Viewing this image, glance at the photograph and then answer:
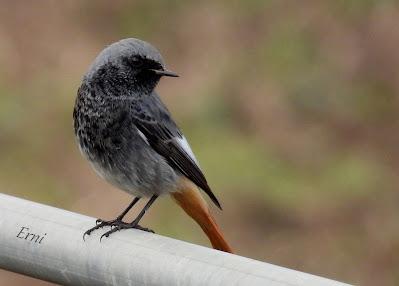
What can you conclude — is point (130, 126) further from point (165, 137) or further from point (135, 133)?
point (165, 137)

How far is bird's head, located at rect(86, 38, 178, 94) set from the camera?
14.0 ft

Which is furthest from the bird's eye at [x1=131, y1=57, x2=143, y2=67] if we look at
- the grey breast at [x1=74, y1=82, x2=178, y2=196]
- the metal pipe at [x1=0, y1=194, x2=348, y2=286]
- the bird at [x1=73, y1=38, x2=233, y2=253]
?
the metal pipe at [x1=0, y1=194, x2=348, y2=286]

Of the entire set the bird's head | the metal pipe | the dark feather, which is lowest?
the dark feather

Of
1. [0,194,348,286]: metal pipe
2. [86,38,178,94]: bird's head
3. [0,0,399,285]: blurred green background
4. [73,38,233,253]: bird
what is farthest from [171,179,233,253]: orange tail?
[0,0,399,285]: blurred green background

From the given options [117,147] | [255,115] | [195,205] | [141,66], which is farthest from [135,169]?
[255,115]

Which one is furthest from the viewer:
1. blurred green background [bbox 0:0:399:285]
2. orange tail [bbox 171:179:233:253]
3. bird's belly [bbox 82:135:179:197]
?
blurred green background [bbox 0:0:399:285]

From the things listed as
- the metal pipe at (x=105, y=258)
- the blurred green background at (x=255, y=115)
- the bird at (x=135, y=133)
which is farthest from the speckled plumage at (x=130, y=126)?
the blurred green background at (x=255, y=115)

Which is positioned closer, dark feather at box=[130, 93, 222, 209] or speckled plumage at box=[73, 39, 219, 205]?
speckled plumage at box=[73, 39, 219, 205]

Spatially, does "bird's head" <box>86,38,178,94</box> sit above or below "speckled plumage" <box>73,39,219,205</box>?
above

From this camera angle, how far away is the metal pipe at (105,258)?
98.6 inches

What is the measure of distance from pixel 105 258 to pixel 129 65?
1.62m

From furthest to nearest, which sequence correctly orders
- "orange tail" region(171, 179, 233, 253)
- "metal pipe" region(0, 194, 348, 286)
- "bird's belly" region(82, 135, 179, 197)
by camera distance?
"bird's belly" region(82, 135, 179, 197)
"orange tail" region(171, 179, 233, 253)
"metal pipe" region(0, 194, 348, 286)

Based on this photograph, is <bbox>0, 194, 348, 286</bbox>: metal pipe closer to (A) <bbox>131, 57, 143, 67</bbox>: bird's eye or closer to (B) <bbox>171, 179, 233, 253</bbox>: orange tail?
(B) <bbox>171, 179, 233, 253</bbox>: orange tail

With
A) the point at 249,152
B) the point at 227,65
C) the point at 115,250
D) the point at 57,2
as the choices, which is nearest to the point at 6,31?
the point at 57,2
